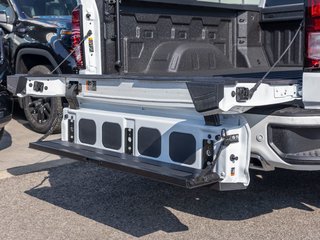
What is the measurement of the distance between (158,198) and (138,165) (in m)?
1.24

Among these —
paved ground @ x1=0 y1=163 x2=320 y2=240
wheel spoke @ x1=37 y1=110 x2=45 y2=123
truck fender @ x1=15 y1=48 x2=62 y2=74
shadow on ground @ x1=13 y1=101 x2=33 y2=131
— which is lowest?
paved ground @ x1=0 y1=163 x2=320 y2=240

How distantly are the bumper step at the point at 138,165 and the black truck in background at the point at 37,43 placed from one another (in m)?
2.61

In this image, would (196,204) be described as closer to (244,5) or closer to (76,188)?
(76,188)

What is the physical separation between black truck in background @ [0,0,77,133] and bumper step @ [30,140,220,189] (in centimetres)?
261

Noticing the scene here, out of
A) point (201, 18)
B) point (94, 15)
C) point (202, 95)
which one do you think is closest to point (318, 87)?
point (202, 95)

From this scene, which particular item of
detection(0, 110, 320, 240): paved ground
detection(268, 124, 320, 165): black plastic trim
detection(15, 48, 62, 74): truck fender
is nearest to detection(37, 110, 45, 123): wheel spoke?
detection(15, 48, 62, 74): truck fender

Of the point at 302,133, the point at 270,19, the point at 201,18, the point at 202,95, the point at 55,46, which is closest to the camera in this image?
the point at 202,95

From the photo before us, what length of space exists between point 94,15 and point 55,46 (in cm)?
271

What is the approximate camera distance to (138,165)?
11.5 ft

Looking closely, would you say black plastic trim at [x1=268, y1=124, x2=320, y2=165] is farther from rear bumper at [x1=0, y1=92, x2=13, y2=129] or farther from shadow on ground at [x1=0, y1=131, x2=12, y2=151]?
shadow on ground at [x1=0, y1=131, x2=12, y2=151]

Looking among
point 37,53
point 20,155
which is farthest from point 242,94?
point 37,53

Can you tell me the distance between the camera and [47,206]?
4586mm

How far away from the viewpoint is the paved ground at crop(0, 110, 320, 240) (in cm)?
396

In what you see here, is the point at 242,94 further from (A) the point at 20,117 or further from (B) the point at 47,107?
(A) the point at 20,117
